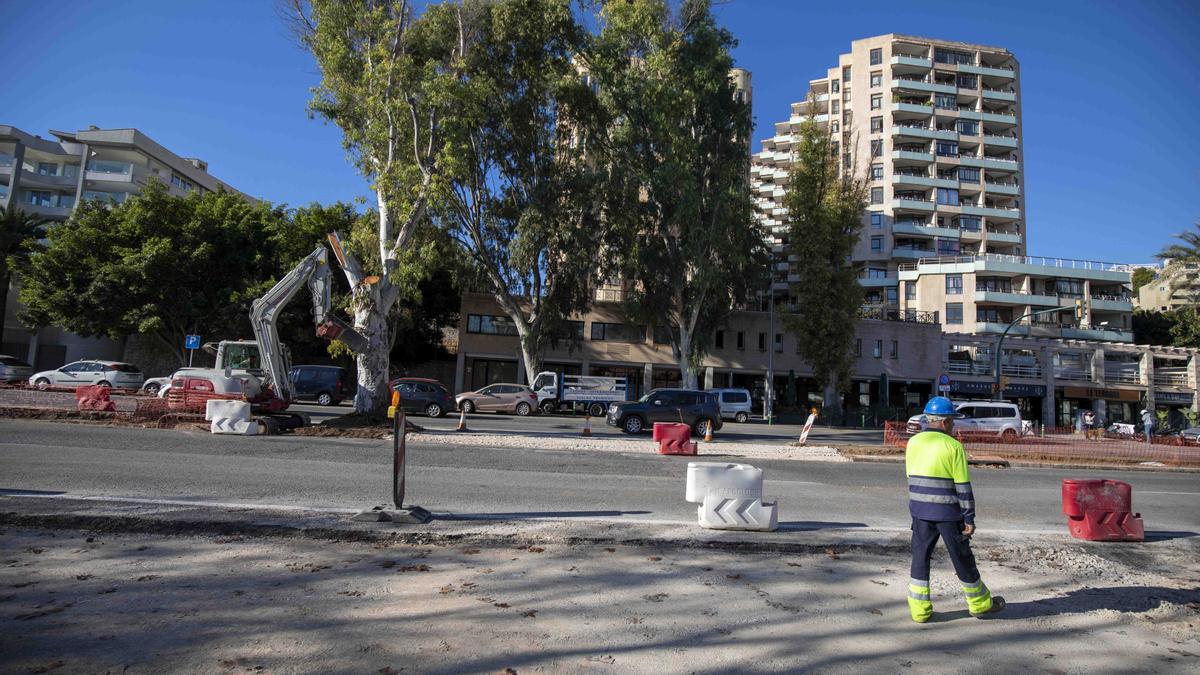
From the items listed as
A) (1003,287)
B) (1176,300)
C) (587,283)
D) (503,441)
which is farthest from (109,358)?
(1176,300)

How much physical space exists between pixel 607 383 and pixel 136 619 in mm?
29618

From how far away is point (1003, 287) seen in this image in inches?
2140

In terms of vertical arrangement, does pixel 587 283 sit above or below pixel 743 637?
above

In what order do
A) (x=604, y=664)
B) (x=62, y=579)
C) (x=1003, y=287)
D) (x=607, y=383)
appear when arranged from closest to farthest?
(x=604, y=664) < (x=62, y=579) < (x=607, y=383) < (x=1003, y=287)

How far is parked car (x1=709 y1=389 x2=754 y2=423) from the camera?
3669 centimetres

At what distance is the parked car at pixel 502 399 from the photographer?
29.9 m

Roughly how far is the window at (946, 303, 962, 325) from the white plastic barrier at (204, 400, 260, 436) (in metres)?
55.6

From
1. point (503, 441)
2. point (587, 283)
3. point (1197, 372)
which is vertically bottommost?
point (503, 441)

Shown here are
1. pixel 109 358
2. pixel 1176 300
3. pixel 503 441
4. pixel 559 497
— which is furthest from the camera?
pixel 1176 300

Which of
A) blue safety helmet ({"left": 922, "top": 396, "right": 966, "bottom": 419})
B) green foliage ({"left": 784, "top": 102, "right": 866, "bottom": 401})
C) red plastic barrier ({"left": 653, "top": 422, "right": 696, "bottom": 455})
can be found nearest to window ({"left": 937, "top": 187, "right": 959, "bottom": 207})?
green foliage ({"left": 784, "top": 102, "right": 866, "bottom": 401})

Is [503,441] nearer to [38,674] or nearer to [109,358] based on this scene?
[38,674]

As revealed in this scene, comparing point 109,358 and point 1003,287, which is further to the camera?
point 1003,287

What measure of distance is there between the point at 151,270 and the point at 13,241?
518 inches

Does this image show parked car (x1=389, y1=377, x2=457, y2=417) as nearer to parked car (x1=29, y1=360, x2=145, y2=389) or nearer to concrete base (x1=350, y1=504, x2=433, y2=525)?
parked car (x1=29, y1=360, x2=145, y2=389)
